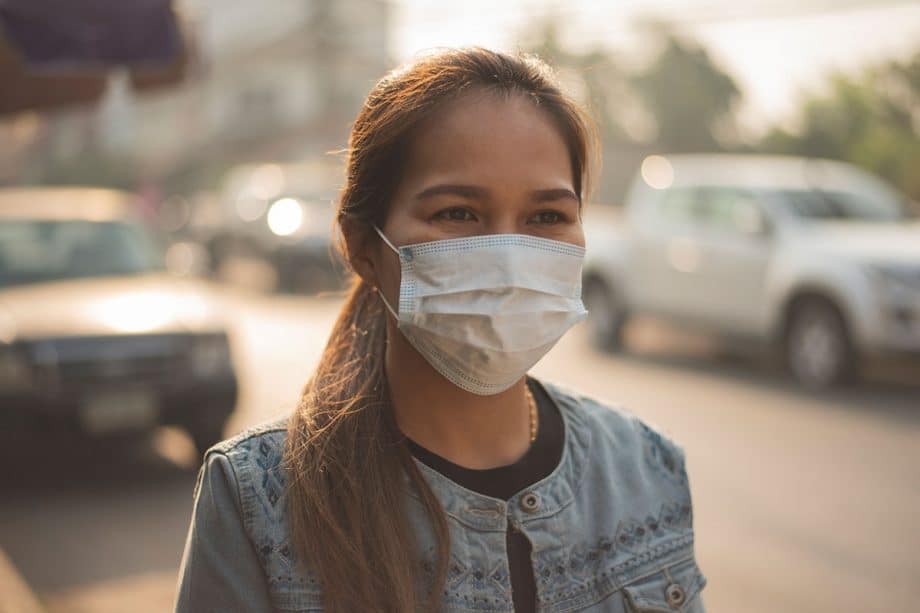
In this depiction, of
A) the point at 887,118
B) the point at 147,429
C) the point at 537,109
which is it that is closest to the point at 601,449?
the point at 537,109

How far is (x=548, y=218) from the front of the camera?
1826 mm

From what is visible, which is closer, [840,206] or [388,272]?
[388,272]

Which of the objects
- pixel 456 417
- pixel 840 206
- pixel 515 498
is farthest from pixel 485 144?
pixel 840 206

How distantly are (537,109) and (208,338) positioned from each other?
529cm

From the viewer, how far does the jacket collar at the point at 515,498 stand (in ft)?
5.55

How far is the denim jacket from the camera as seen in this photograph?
1567 mm

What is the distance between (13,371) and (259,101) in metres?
40.5

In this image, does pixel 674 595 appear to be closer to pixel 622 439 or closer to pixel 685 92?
pixel 622 439

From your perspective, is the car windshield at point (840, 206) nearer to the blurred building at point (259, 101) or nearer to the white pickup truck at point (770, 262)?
the white pickup truck at point (770, 262)

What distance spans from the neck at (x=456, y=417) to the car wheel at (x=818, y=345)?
739cm

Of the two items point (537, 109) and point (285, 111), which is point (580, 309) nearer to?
point (537, 109)

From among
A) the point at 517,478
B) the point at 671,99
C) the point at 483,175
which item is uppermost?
the point at 671,99

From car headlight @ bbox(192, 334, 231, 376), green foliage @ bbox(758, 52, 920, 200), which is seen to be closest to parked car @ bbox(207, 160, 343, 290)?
car headlight @ bbox(192, 334, 231, 376)

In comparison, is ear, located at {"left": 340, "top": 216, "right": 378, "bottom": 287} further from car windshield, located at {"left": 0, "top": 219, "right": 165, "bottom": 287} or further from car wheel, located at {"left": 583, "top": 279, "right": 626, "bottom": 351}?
car wheel, located at {"left": 583, "top": 279, "right": 626, "bottom": 351}
